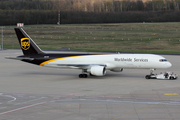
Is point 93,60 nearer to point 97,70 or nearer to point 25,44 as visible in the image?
point 97,70

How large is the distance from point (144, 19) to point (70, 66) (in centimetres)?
16308

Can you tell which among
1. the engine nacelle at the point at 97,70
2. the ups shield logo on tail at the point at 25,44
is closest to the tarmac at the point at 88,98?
the engine nacelle at the point at 97,70

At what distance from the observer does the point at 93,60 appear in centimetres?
4512

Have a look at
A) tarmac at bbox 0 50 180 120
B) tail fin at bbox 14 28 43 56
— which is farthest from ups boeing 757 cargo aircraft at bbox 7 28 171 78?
tarmac at bbox 0 50 180 120

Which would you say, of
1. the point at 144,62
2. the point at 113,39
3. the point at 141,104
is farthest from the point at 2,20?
the point at 141,104

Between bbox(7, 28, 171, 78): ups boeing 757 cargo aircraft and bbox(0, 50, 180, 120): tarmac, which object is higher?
bbox(7, 28, 171, 78): ups boeing 757 cargo aircraft

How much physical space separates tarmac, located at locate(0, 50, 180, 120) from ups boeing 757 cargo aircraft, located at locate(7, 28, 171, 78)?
1.88m

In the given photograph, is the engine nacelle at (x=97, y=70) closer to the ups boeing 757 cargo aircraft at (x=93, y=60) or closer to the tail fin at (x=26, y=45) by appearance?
the ups boeing 757 cargo aircraft at (x=93, y=60)

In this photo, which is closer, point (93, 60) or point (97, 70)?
point (97, 70)

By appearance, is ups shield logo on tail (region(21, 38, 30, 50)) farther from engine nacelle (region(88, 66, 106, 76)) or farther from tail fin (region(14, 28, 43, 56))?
engine nacelle (region(88, 66, 106, 76))

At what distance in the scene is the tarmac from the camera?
24.1 meters

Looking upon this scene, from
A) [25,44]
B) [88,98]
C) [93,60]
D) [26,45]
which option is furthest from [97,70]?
[25,44]

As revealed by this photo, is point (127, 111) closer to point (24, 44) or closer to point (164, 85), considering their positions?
point (164, 85)

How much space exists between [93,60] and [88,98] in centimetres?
1541
